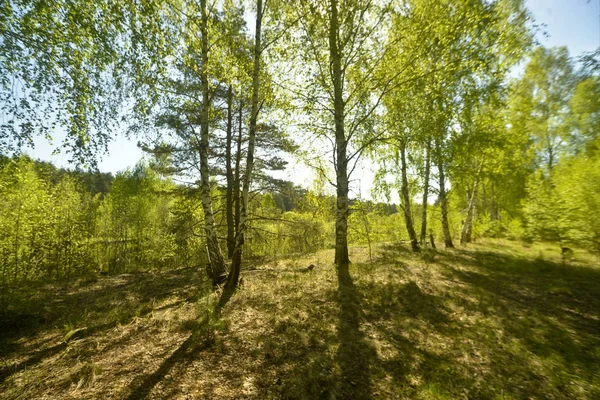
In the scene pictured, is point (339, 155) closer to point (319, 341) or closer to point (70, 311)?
point (319, 341)

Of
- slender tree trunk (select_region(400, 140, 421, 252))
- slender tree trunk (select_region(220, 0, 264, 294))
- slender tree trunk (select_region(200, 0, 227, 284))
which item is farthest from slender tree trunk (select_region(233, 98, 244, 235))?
slender tree trunk (select_region(400, 140, 421, 252))

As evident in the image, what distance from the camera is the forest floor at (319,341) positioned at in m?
3.28

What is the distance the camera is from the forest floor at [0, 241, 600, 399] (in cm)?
328

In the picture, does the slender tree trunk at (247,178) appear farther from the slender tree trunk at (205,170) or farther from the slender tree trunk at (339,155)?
the slender tree trunk at (339,155)

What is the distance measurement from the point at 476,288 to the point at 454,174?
24.3 feet

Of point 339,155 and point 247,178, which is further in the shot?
point 339,155

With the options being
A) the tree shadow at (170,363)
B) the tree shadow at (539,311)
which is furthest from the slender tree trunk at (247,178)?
the tree shadow at (539,311)

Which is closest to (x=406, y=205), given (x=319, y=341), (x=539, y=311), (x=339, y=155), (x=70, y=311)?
(x=339, y=155)

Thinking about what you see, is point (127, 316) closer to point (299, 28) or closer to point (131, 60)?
point (131, 60)

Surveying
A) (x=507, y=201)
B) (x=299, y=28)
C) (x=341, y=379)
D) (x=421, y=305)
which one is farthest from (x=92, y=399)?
(x=507, y=201)

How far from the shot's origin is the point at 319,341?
4.43 m

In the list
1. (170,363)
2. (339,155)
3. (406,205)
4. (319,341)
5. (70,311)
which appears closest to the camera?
(170,363)

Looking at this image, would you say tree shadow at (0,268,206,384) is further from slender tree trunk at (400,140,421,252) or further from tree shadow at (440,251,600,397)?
slender tree trunk at (400,140,421,252)

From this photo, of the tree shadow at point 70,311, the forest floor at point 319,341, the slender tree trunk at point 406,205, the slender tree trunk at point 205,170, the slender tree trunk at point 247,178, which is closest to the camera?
the forest floor at point 319,341
